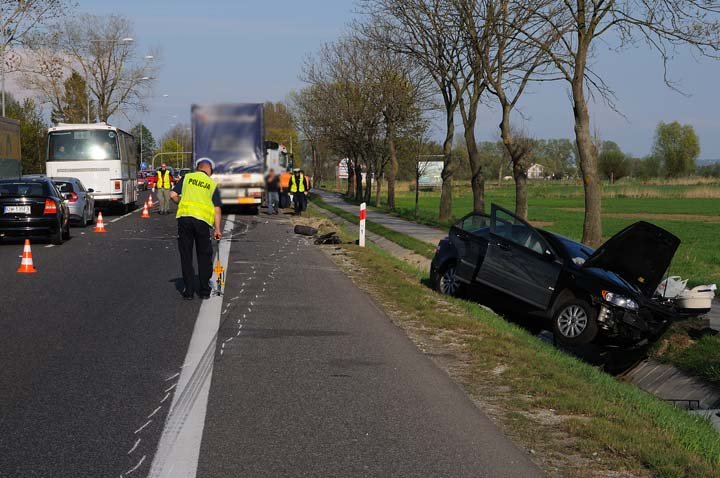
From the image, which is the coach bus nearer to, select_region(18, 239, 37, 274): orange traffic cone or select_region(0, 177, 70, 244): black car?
select_region(0, 177, 70, 244): black car

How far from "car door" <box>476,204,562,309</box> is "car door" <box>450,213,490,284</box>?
310 mm

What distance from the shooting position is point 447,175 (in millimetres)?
35781

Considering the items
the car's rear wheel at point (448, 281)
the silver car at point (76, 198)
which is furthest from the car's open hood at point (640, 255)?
the silver car at point (76, 198)

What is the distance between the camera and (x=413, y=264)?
20.6 metres

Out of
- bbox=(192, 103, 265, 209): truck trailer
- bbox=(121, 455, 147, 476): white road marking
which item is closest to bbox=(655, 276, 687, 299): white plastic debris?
bbox=(192, 103, 265, 209): truck trailer

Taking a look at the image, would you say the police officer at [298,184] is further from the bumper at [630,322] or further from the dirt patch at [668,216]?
the dirt patch at [668,216]

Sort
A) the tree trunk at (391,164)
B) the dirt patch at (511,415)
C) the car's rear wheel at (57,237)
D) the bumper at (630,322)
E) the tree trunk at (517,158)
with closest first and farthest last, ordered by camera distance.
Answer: the dirt patch at (511,415) → the bumper at (630,322) → the car's rear wheel at (57,237) → the tree trunk at (517,158) → the tree trunk at (391,164)

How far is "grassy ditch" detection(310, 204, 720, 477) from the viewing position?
5.73 m

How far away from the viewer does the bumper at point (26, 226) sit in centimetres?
2072

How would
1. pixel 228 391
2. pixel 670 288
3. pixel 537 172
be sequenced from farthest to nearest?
pixel 537 172, pixel 670 288, pixel 228 391

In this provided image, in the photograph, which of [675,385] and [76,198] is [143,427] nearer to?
[675,385]

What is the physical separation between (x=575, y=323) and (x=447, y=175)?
80.3 ft

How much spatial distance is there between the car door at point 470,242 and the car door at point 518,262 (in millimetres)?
310

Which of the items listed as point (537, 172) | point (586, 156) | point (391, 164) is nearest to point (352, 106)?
point (391, 164)
